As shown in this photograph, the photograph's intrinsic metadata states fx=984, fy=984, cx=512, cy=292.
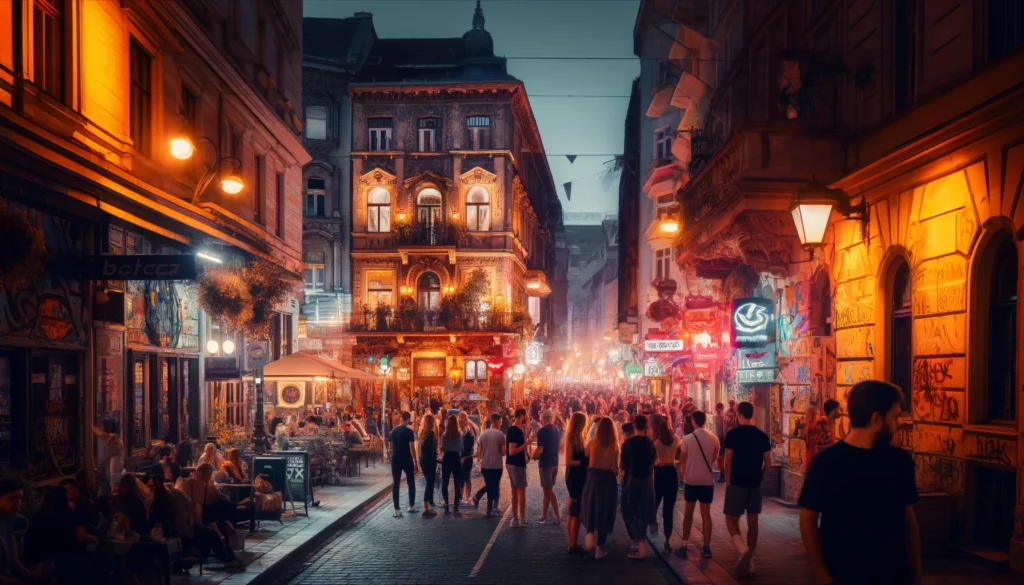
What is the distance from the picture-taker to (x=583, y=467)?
44.5 feet

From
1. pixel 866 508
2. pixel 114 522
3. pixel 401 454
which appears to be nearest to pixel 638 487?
pixel 401 454

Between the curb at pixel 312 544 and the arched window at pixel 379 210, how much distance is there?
32.6 m

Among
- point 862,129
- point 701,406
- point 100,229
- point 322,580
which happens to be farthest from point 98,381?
point 701,406

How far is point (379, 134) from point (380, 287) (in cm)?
Result: 797

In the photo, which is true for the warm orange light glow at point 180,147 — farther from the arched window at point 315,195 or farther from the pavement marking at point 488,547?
the arched window at point 315,195

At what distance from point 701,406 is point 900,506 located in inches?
1161

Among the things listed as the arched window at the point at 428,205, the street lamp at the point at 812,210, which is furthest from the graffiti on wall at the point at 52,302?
the arched window at the point at 428,205

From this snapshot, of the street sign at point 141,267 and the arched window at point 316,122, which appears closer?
the street sign at point 141,267

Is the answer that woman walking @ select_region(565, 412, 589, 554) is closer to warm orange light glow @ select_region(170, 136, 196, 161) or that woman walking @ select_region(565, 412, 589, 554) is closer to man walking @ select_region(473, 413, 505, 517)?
man walking @ select_region(473, 413, 505, 517)

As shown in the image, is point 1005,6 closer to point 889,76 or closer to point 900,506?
point 889,76

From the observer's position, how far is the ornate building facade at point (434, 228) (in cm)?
5009

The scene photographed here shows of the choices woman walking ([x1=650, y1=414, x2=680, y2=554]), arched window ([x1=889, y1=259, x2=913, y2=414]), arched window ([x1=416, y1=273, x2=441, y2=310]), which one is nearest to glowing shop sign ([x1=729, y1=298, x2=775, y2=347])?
arched window ([x1=889, y1=259, x2=913, y2=414])

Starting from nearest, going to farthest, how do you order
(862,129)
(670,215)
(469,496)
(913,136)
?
(913,136) → (862,129) → (469,496) → (670,215)

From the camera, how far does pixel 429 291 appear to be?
51156 millimetres
